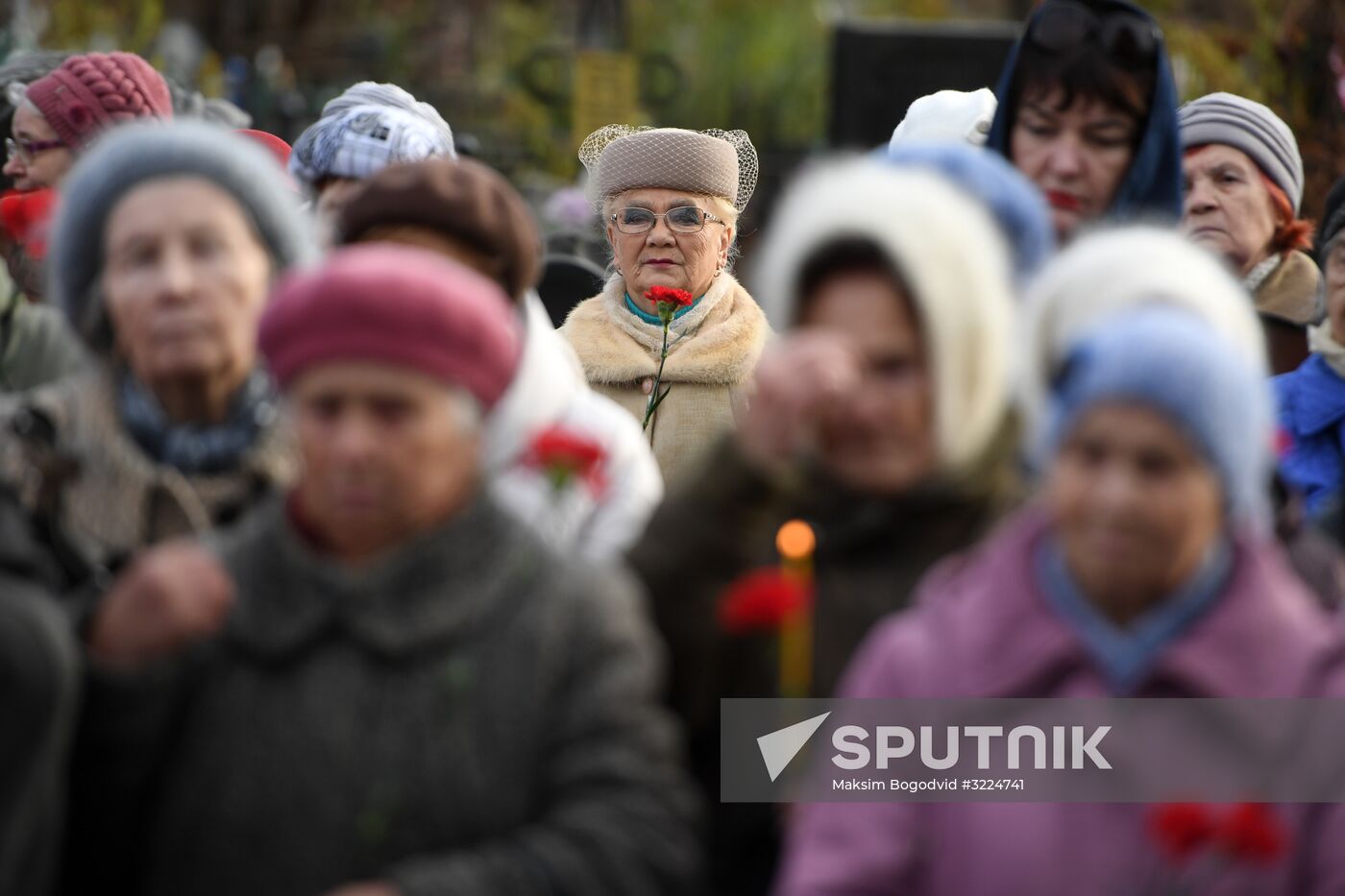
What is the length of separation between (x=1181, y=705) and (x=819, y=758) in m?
0.48

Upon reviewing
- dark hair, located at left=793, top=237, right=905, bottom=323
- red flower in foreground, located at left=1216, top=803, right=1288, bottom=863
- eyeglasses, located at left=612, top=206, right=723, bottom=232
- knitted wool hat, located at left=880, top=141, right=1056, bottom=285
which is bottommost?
red flower in foreground, located at left=1216, top=803, right=1288, bottom=863

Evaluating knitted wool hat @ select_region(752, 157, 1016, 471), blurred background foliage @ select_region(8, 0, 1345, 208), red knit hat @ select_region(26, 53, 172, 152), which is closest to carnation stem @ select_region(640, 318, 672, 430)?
red knit hat @ select_region(26, 53, 172, 152)

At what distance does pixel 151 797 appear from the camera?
259 cm

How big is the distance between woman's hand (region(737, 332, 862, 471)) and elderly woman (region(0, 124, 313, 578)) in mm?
768

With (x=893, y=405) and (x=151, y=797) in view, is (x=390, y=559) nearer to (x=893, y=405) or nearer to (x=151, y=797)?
(x=151, y=797)

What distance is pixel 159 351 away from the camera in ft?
9.94

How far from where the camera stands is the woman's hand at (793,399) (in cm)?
265

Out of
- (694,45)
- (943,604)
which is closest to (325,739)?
(943,604)

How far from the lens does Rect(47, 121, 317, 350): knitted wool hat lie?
10.3 ft

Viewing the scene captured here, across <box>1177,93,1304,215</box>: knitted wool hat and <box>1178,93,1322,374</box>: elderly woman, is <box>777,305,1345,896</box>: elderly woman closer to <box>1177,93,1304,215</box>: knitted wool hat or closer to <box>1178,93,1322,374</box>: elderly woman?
<box>1178,93,1322,374</box>: elderly woman

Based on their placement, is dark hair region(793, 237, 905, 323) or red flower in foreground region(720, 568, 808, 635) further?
dark hair region(793, 237, 905, 323)

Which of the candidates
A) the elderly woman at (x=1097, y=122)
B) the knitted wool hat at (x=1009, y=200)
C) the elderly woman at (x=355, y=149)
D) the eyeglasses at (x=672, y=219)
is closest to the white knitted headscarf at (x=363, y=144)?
the elderly woman at (x=355, y=149)

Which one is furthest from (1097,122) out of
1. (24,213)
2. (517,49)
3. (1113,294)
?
(517,49)

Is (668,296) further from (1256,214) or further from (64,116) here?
(64,116)
